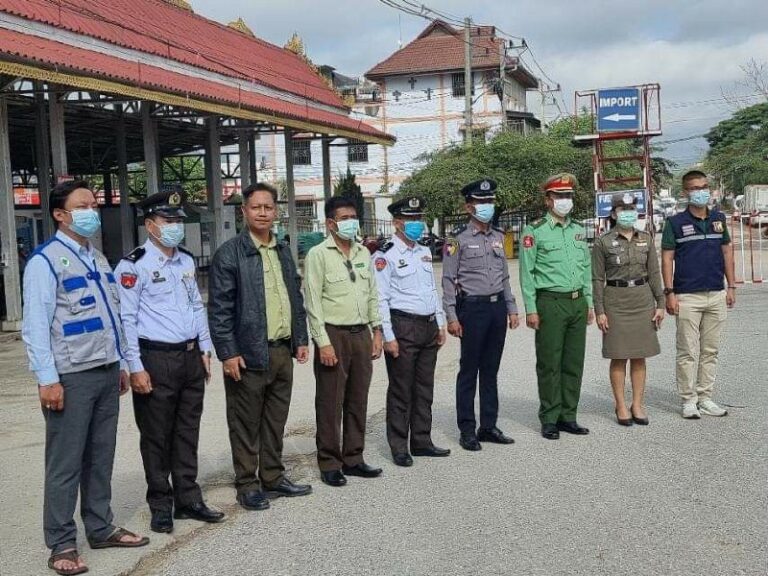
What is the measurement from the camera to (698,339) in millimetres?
7316

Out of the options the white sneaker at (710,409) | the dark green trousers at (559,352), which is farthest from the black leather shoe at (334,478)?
the white sneaker at (710,409)

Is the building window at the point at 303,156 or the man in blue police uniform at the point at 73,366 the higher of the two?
the building window at the point at 303,156

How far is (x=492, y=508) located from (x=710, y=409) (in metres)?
2.96

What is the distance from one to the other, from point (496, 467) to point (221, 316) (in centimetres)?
217

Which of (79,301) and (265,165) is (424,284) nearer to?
(79,301)

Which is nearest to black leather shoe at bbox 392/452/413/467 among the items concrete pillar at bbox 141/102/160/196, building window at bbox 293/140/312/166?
concrete pillar at bbox 141/102/160/196

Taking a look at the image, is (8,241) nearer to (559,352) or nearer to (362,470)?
(362,470)

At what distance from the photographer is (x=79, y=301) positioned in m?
4.36

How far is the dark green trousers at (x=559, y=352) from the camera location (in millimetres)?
6711

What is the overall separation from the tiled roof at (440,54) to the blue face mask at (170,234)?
162 ft

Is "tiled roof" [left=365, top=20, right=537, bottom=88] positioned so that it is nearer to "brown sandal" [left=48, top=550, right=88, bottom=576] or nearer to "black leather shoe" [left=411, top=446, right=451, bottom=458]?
"black leather shoe" [left=411, top=446, right=451, bottom=458]

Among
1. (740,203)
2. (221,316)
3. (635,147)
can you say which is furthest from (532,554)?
(740,203)

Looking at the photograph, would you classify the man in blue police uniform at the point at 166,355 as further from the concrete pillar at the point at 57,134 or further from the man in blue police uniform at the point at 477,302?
the concrete pillar at the point at 57,134

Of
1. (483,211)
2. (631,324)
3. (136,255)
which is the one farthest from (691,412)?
(136,255)
